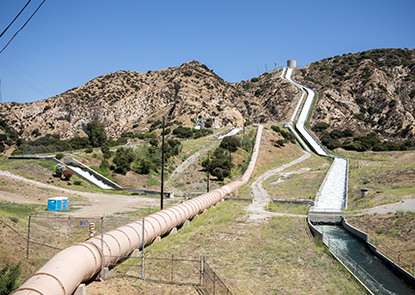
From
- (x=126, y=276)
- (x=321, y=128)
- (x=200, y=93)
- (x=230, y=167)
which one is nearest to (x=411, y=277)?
(x=126, y=276)

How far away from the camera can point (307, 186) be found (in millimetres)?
45312

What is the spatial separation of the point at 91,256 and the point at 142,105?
412 ft

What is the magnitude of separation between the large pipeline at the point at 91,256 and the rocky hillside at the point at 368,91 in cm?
9788

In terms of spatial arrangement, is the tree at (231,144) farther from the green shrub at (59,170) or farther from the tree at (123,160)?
the green shrub at (59,170)

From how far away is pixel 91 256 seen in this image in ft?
42.4

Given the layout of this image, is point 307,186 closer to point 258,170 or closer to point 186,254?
point 258,170

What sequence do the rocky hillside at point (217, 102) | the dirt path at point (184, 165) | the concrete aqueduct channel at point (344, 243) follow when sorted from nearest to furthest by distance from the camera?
the concrete aqueduct channel at point (344, 243)
the dirt path at point (184, 165)
the rocky hillside at point (217, 102)

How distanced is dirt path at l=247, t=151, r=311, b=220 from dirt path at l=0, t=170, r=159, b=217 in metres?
11.2

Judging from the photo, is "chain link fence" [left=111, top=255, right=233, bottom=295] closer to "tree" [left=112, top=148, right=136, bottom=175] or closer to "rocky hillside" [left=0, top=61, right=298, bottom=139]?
"tree" [left=112, top=148, right=136, bottom=175]

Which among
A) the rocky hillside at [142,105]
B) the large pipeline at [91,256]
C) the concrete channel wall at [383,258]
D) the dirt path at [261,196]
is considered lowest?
the concrete channel wall at [383,258]

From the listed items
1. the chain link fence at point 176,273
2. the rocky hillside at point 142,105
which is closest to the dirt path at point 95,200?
the chain link fence at point 176,273

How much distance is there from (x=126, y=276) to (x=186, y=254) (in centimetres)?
495

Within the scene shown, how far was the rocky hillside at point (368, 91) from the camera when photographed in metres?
114

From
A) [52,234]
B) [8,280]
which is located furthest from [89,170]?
[8,280]
